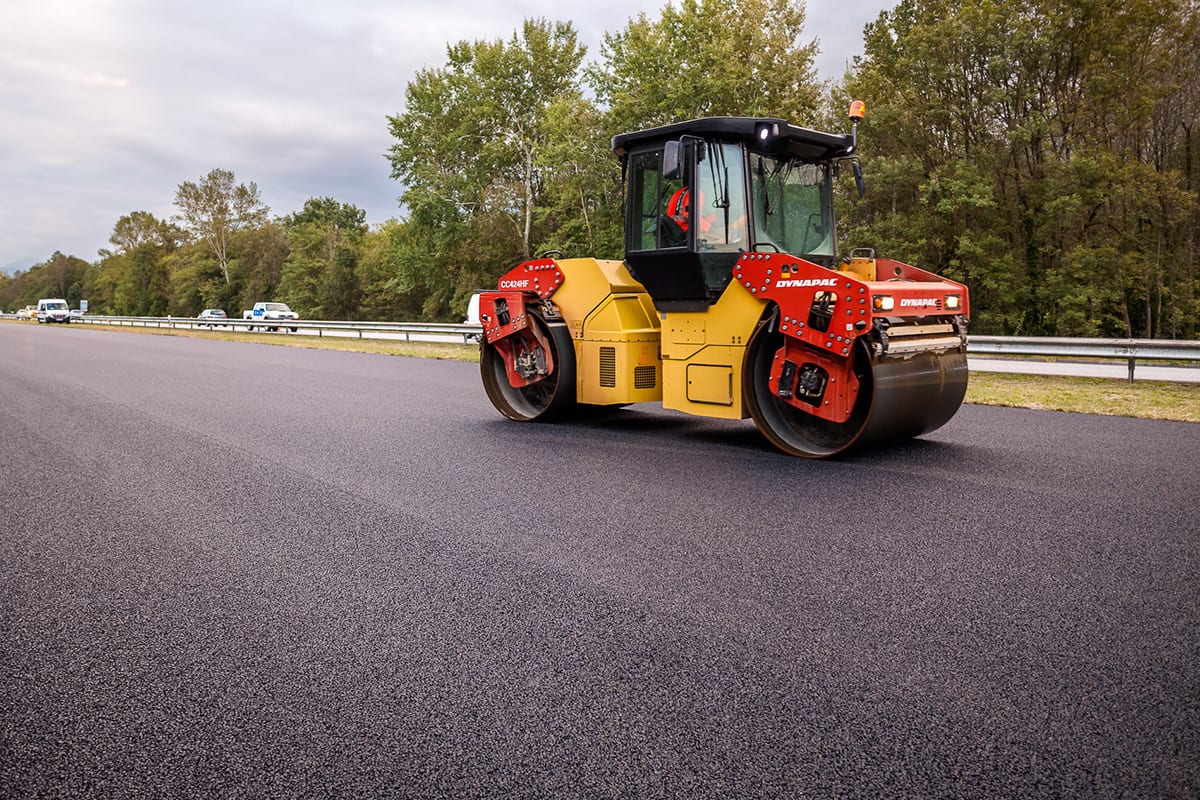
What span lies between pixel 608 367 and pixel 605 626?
16.4 feet

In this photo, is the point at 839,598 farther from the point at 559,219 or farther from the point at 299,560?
the point at 559,219

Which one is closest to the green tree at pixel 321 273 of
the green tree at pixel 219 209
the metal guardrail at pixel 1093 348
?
the green tree at pixel 219 209

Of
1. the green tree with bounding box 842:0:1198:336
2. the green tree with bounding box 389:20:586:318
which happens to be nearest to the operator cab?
the green tree with bounding box 842:0:1198:336

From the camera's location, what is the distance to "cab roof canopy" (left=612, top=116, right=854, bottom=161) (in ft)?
22.5

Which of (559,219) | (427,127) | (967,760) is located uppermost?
(427,127)

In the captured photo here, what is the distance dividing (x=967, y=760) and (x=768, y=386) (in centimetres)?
478

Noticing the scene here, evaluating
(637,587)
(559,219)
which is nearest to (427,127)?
(559,219)

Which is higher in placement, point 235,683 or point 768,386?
point 768,386

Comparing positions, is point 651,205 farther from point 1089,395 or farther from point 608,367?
point 1089,395

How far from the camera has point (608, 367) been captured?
26.5 ft

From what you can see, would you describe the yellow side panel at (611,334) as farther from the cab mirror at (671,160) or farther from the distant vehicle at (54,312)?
the distant vehicle at (54,312)

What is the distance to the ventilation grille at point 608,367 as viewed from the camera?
7996 millimetres

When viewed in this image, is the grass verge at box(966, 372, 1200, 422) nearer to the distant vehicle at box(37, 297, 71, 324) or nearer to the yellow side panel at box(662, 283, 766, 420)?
the yellow side panel at box(662, 283, 766, 420)

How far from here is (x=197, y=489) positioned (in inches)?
225
